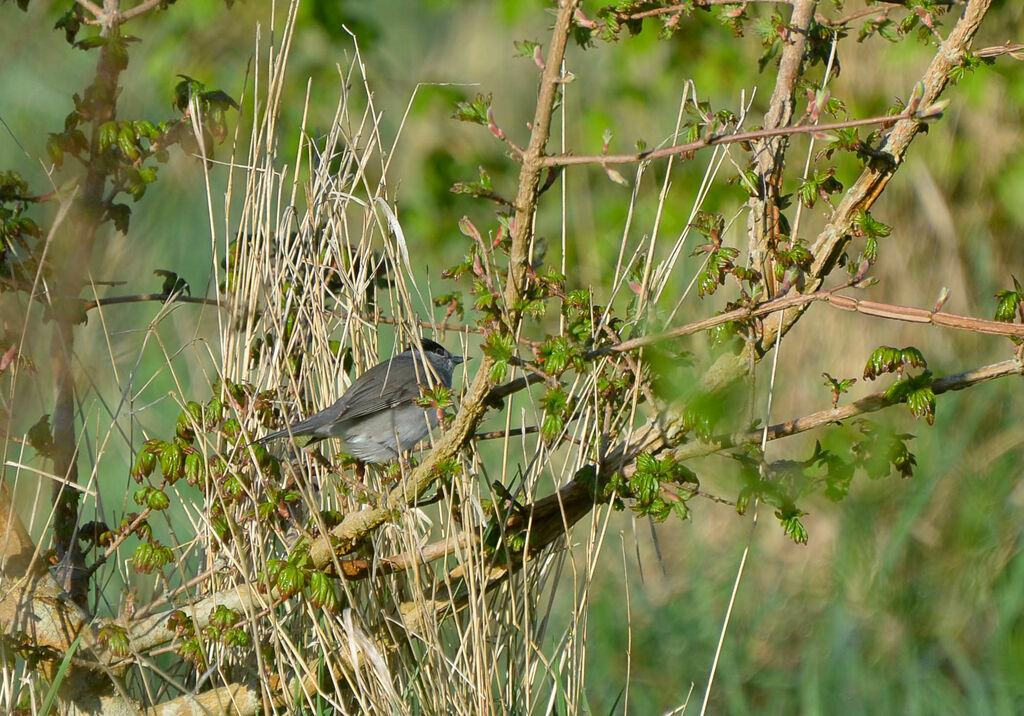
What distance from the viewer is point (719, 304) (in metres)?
4.19

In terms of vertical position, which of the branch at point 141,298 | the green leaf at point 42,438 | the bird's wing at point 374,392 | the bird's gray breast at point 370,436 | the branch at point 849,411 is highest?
the branch at point 849,411

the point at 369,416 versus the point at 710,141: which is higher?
the point at 710,141

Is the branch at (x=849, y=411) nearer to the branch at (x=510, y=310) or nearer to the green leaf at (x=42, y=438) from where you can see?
the branch at (x=510, y=310)

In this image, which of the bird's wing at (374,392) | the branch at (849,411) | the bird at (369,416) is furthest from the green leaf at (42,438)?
the branch at (849,411)

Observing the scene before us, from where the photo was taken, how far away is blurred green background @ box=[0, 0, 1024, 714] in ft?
8.48

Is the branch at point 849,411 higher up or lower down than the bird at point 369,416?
higher up

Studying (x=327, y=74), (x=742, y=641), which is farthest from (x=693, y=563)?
(x=327, y=74)

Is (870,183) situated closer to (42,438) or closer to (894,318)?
(894,318)

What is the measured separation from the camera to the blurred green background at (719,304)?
259cm

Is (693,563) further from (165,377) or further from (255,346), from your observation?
(165,377)

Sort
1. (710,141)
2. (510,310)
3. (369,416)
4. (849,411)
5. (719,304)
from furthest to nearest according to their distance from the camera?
(719,304) → (369,416) → (849,411) → (510,310) → (710,141)

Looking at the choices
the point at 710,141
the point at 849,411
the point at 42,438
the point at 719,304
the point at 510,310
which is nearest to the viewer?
the point at 710,141

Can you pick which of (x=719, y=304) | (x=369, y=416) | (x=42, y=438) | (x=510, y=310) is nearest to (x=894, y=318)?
(x=510, y=310)

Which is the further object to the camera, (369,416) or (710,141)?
(369,416)
